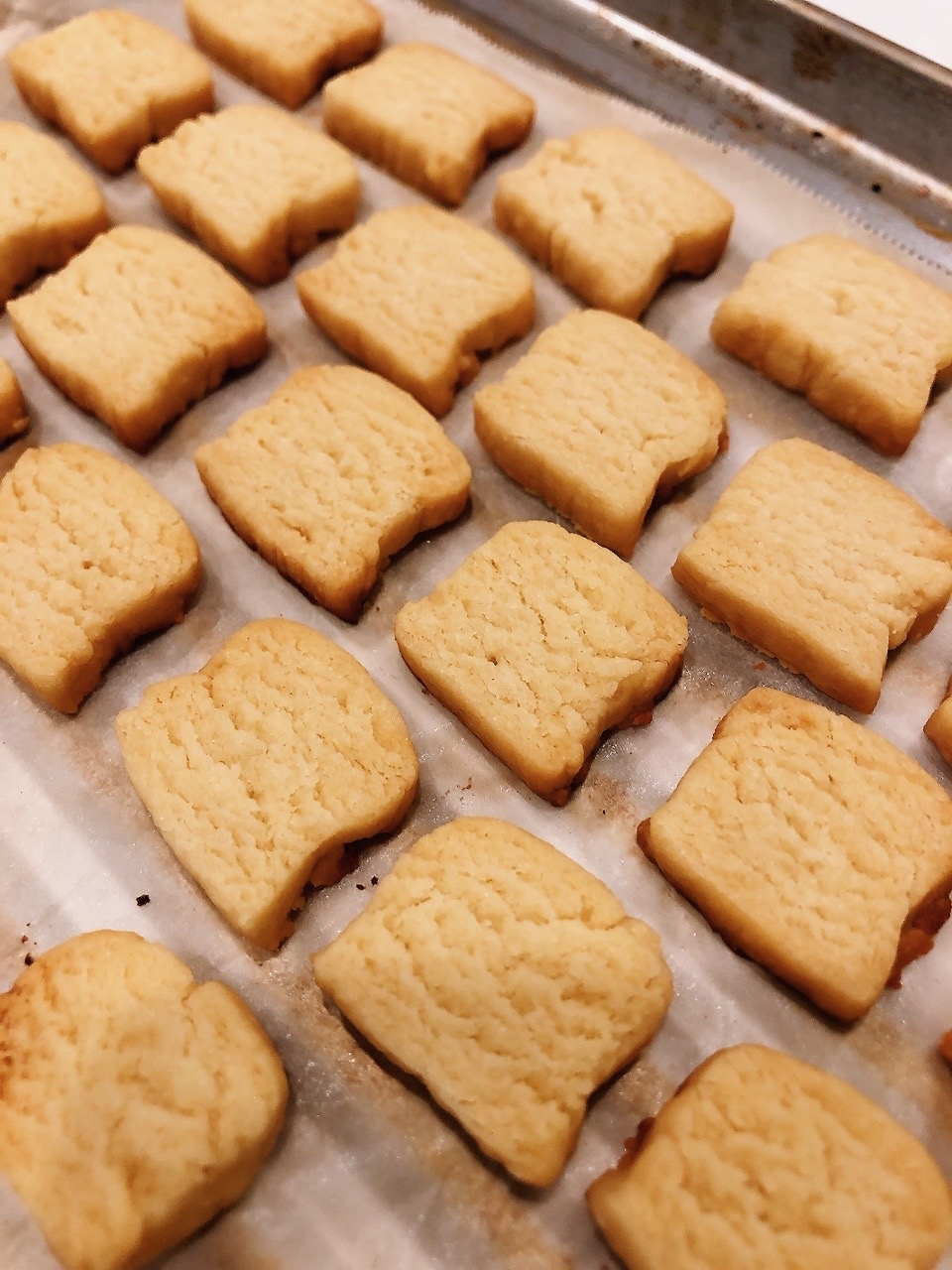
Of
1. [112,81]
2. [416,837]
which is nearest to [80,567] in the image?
[416,837]

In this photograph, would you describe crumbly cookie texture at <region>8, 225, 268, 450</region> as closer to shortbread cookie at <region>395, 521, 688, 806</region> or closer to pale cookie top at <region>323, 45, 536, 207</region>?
pale cookie top at <region>323, 45, 536, 207</region>

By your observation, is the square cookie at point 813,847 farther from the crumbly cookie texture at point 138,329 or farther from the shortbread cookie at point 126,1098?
the crumbly cookie texture at point 138,329

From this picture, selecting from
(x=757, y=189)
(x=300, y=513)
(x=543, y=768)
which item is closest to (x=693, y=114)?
(x=757, y=189)

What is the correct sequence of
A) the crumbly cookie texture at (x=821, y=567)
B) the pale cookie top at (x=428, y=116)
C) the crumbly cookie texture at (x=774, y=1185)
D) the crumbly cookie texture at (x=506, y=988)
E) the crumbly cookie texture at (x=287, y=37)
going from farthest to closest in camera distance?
the crumbly cookie texture at (x=287, y=37) → the pale cookie top at (x=428, y=116) → the crumbly cookie texture at (x=821, y=567) → the crumbly cookie texture at (x=506, y=988) → the crumbly cookie texture at (x=774, y=1185)

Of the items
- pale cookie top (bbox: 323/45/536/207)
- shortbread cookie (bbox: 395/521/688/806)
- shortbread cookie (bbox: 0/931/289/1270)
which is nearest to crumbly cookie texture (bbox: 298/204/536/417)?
pale cookie top (bbox: 323/45/536/207)

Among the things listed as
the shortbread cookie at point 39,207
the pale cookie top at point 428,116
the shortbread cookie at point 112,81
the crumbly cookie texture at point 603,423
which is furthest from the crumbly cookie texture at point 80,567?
the pale cookie top at point 428,116
